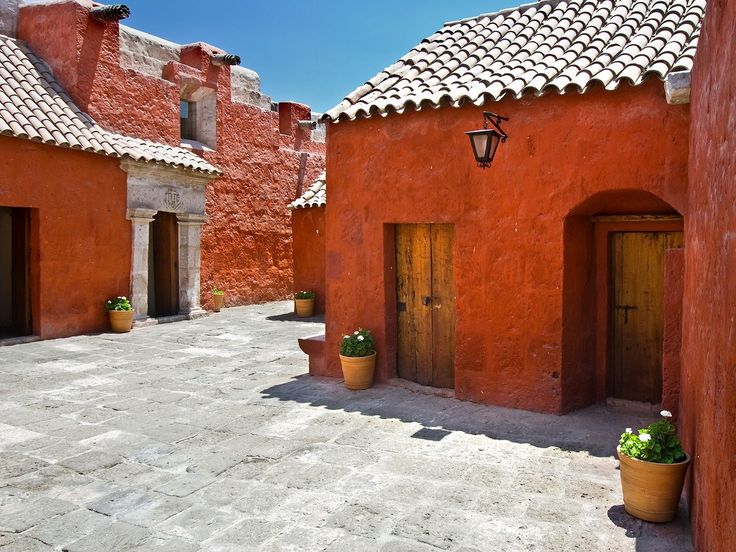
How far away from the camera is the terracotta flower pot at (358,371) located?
746 cm

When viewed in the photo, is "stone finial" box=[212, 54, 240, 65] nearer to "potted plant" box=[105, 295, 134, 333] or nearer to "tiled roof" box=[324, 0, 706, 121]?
"potted plant" box=[105, 295, 134, 333]

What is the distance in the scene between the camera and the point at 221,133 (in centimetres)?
1554

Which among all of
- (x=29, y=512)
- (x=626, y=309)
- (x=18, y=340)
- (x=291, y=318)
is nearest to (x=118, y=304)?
(x=18, y=340)

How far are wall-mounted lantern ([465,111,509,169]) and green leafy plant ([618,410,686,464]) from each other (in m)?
3.09

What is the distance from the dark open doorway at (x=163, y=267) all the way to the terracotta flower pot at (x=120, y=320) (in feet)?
7.33

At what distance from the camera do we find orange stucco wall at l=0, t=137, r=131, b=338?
34.1 ft

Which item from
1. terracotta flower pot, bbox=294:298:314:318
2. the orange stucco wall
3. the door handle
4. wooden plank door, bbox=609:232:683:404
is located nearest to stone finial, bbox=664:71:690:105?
wooden plank door, bbox=609:232:683:404

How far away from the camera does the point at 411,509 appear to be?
14.0 ft

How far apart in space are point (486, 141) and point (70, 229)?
27.7ft

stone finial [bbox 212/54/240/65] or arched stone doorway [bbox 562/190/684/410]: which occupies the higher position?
stone finial [bbox 212/54/240/65]

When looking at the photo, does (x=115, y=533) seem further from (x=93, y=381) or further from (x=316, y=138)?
(x=316, y=138)

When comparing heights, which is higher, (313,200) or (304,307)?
(313,200)

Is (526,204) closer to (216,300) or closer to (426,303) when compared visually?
(426,303)

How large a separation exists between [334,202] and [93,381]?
154 inches
